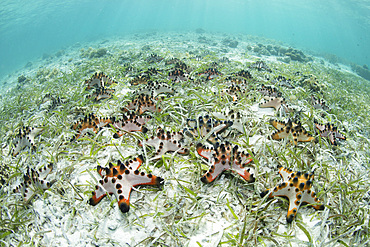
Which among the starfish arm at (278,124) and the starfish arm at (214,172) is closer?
the starfish arm at (214,172)

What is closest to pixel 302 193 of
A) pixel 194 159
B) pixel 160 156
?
pixel 194 159

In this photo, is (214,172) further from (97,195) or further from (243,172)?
(97,195)

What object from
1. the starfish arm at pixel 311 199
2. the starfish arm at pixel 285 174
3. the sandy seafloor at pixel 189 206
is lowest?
the sandy seafloor at pixel 189 206

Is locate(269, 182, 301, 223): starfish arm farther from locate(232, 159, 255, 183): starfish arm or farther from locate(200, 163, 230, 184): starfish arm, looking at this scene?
locate(200, 163, 230, 184): starfish arm

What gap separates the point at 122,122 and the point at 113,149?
47 centimetres

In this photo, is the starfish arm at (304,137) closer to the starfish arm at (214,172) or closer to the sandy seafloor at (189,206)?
the sandy seafloor at (189,206)

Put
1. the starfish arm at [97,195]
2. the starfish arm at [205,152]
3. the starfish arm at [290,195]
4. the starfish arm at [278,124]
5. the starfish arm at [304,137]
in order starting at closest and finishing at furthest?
1. the starfish arm at [290,195]
2. the starfish arm at [97,195]
3. the starfish arm at [205,152]
4. the starfish arm at [304,137]
5. the starfish arm at [278,124]

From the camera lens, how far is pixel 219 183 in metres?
2.16

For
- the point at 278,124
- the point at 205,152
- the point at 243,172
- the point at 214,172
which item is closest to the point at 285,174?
the point at 243,172

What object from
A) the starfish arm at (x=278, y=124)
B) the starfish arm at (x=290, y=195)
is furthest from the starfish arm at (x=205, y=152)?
the starfish arm at (x=278, y=124)

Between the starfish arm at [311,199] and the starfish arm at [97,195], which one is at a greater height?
the starfish arm at [311,199]

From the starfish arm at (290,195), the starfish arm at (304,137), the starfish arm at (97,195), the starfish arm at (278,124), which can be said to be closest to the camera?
the starfish arm at (290,195)

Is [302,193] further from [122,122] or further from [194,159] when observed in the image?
[122,122]

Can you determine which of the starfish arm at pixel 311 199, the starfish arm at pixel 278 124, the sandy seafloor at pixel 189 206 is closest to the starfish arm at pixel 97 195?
the sandy seafloor at pixel 189 206
